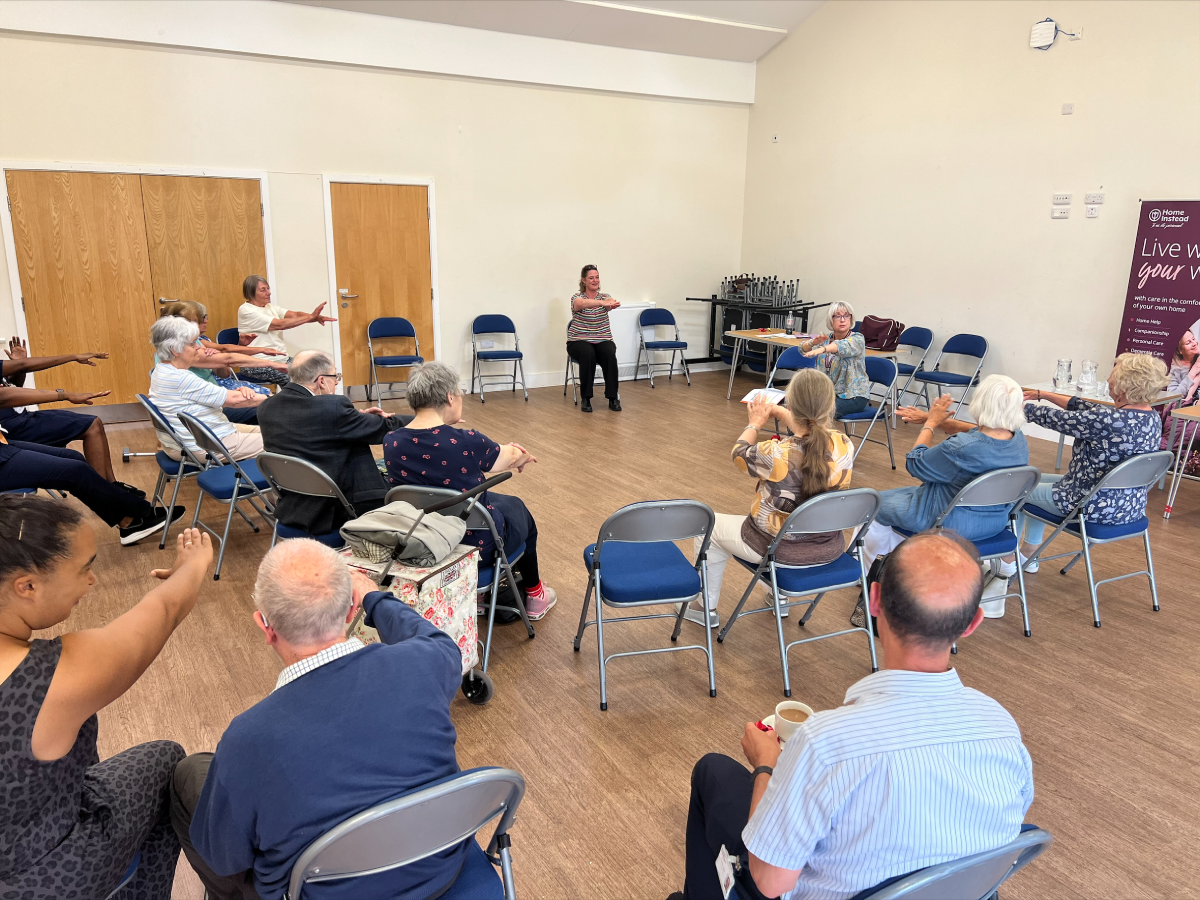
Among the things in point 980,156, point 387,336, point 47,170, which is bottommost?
point 387,336

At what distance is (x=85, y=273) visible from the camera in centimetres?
673

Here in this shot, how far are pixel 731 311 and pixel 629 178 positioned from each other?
200cm

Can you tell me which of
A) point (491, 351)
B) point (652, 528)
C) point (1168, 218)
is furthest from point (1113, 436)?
point (491, 351)

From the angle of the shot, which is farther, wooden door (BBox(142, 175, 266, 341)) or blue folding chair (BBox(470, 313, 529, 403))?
blue folding chair (BBox(470, 313, 529, 403))

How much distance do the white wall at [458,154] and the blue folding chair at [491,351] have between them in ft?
0.57

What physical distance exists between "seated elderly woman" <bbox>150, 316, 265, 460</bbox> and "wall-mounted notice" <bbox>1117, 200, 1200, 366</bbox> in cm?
626

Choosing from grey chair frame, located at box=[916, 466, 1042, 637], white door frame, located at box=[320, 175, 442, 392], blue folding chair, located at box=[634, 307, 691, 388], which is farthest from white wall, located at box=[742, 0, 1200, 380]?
white door frame, located at box=[320, 175, 442, 392]

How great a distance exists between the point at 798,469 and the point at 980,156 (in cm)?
553

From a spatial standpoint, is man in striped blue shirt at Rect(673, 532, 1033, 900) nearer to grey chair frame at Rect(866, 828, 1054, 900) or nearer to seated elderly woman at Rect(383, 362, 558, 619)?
grey chair frame at Rect(866, 828, 1054, 900)

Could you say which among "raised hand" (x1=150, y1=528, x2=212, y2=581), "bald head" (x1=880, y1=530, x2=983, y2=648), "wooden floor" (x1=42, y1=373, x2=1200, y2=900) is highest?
"bald head" (x1=880, y1=530, x2=983, y2=648)

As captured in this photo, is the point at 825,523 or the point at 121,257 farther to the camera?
the point at 121,257

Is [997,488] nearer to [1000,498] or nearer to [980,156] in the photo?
[1000,498]

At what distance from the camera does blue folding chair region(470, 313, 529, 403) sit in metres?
8.19

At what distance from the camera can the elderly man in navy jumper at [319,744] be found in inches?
54.4
